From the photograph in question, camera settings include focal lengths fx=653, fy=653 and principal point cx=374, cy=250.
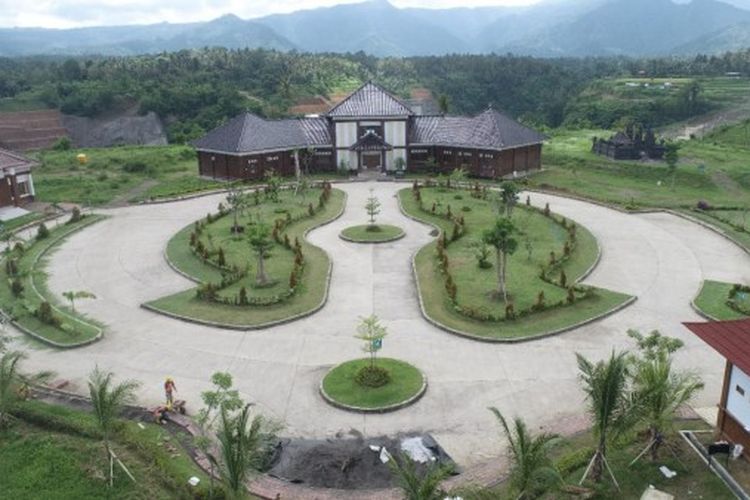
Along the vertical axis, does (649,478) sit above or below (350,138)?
below

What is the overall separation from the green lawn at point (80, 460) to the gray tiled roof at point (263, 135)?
34958 mm

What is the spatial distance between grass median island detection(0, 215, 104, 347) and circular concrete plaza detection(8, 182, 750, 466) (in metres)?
0.60

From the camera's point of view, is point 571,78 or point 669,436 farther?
point 571,78

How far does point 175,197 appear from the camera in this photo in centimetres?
4641

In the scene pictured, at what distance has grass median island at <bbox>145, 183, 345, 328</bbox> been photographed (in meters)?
25.7

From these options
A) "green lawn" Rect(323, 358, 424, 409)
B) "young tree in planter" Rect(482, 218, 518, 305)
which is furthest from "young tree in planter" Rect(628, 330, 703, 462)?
"young tree in planter" Rect(482, 218, 518, 305)

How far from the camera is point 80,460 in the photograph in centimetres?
1591

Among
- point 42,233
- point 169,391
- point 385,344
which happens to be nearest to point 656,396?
point 385,344

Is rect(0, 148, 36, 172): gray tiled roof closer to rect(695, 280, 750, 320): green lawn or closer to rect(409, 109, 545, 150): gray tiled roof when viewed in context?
rect(409, 109, 545, 150): gray tiled roof

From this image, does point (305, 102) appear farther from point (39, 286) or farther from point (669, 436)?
point (669, 436)

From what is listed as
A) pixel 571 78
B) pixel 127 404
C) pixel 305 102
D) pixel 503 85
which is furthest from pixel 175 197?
pixel 571 78

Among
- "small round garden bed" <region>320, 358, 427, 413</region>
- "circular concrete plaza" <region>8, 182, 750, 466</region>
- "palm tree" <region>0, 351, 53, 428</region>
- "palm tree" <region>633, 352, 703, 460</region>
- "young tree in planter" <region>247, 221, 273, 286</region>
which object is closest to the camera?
"palm tree" <region>633, 352, 703, 460</region>

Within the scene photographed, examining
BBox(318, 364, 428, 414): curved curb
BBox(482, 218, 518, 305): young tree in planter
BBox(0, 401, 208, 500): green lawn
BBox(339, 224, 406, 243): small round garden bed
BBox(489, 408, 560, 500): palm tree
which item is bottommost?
BBox(318, 364, 428, 414): curved curb

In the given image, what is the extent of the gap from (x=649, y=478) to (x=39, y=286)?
2541 cm
